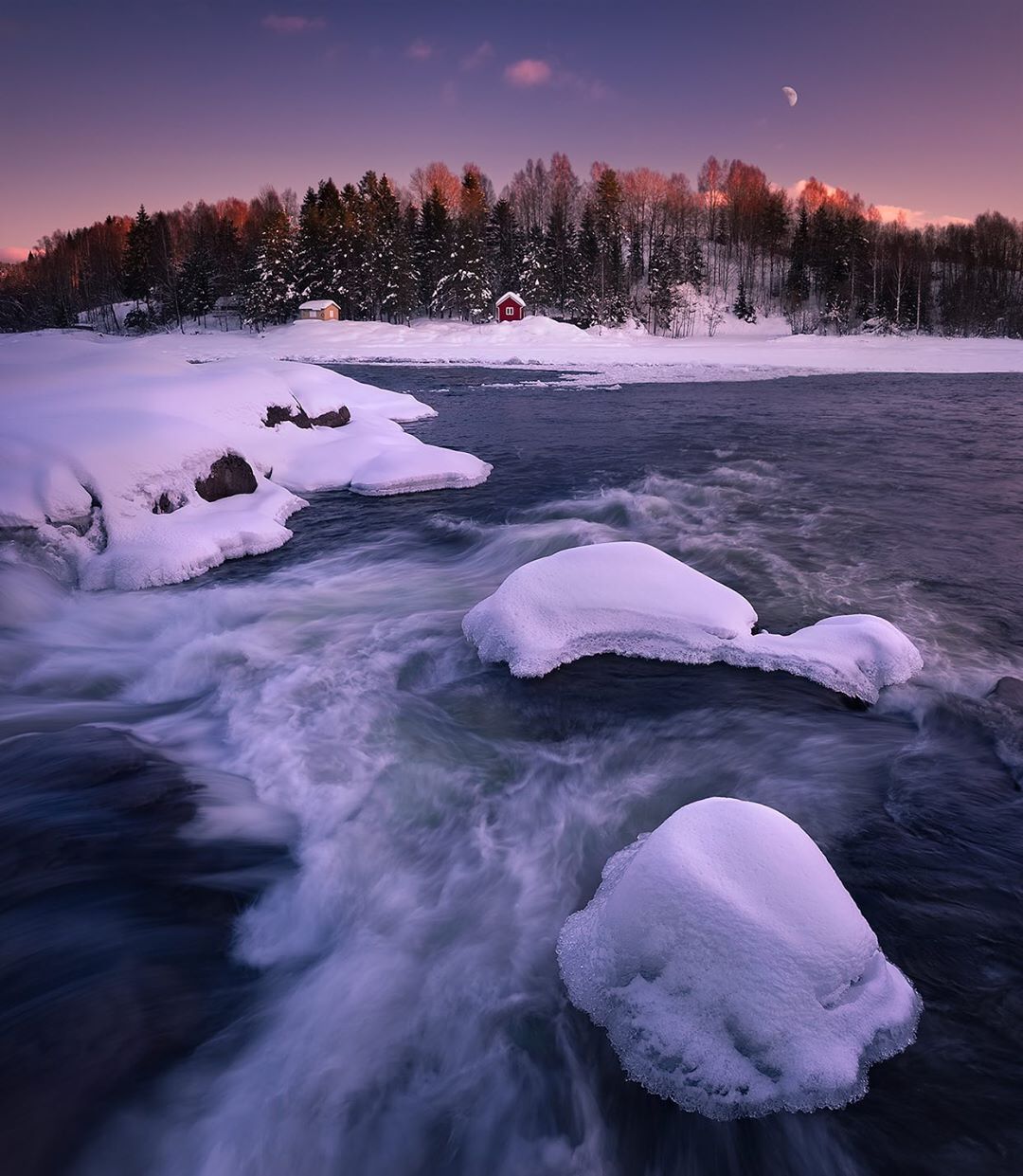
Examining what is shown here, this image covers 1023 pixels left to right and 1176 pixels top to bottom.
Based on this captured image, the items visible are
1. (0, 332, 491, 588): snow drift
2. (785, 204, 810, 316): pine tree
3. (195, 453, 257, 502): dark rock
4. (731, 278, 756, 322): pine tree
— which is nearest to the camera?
(0, 332, 491, 588): snow drift

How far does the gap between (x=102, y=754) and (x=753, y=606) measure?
588 cm

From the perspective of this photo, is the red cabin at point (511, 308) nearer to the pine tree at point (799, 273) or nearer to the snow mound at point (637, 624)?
the pine tree at point (799, 273)

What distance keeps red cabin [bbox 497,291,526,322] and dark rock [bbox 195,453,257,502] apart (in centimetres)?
4568

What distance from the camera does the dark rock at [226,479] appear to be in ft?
31.6

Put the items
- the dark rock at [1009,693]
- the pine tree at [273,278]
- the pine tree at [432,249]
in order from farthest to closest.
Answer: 1. the pine tree at [432,249]
2. the pine tree at [273,278]
3. the dark rock at [1009,693]

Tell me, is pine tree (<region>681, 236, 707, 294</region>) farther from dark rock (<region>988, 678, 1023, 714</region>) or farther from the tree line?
dark rock (<region>988, 678, 1023, 714</region>)

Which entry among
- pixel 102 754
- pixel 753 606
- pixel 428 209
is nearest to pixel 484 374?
pixel 753 606

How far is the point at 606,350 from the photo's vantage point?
41.9 meters

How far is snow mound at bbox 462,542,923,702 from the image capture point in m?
5.72

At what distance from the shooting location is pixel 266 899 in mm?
3789

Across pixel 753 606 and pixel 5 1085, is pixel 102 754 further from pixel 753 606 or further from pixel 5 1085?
→ pixel 753 606

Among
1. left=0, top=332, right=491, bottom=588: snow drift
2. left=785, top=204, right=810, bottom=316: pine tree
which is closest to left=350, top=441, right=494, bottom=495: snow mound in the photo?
left=0, top=332, right=491, bottom=588: snow drift

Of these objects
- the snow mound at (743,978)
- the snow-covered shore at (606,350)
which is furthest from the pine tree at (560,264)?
the snow mound at (743,978)

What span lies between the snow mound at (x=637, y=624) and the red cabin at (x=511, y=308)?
1969 inches
